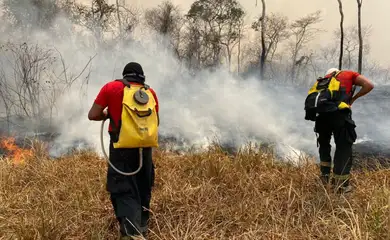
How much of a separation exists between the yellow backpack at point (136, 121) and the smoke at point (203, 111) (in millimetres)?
4953

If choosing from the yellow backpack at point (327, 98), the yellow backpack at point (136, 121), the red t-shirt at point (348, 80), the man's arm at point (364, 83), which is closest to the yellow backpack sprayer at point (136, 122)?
the yellow backpack at point (136, 121)

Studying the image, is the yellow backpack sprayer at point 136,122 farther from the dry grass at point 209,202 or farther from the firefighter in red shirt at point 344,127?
the firefighter in red shirt at point 344,127

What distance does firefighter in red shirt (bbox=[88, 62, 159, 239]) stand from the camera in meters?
2.79

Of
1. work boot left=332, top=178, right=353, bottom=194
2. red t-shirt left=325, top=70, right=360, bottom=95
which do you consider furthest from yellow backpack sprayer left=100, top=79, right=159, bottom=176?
red t-shirt left=325, top=70, right=360, bottom=95

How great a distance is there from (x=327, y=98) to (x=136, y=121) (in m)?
2.24

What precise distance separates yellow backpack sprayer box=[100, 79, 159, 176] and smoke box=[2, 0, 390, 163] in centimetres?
494

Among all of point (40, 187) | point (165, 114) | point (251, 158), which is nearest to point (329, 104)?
point (251, 158)

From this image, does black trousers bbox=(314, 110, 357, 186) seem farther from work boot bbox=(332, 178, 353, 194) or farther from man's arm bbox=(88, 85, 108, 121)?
man's arm bbox=(88, 85, 108, 121)

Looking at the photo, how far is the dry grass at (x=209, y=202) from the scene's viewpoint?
8.86ft

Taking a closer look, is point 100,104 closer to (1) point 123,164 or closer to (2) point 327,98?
(1) point 123,164

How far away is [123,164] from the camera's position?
112 inches

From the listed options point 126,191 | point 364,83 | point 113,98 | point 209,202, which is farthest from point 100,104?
point 364,83

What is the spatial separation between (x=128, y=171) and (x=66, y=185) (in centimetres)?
166

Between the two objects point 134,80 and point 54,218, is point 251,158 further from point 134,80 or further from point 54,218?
point 54,218
